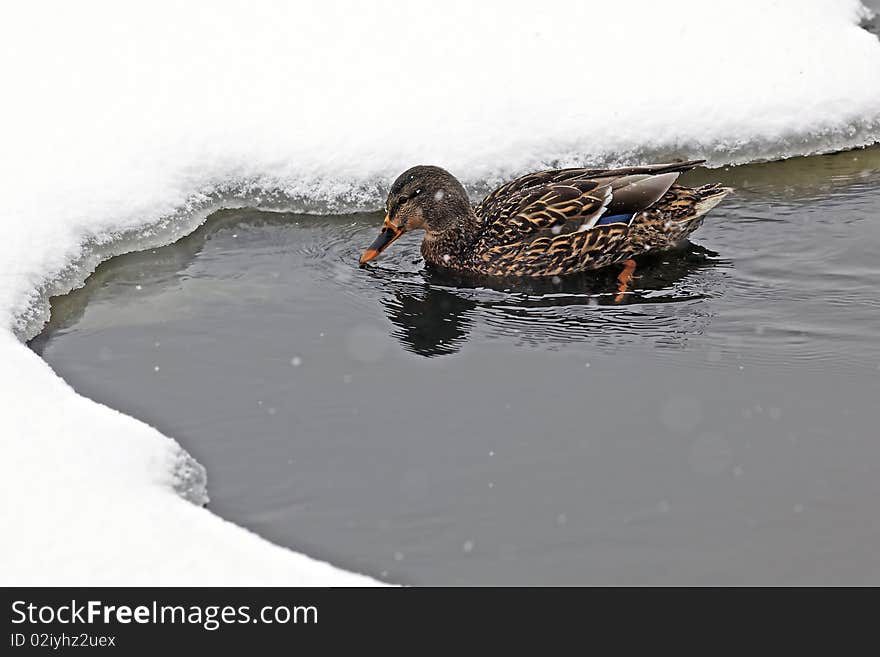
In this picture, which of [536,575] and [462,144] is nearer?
[536,575]

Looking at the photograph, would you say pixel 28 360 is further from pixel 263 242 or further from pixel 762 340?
pixel 762 340

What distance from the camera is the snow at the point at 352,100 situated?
787 cm

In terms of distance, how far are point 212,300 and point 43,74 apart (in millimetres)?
3223

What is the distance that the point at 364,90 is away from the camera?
8.91 m

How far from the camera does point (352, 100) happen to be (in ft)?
28.9

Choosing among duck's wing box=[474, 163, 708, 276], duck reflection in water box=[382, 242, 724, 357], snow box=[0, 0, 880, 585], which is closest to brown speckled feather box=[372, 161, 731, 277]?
duck's wing box=[474, 163, 708, 276]

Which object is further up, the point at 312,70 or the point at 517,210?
the point at 312,70

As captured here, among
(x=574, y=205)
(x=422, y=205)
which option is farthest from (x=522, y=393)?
(x=422, y=205)

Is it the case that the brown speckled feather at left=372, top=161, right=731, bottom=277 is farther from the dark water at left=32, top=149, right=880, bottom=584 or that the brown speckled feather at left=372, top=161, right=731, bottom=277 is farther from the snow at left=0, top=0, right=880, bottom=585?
the snow at left=0, top=0, right=880, bottom=585

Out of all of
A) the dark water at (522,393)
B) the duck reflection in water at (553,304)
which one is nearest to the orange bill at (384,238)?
the dark water at (522,393)

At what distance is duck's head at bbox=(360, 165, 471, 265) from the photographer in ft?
24.7

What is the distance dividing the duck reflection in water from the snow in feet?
4.49

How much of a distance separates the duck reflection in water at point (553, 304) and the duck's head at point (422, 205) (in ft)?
1.05
